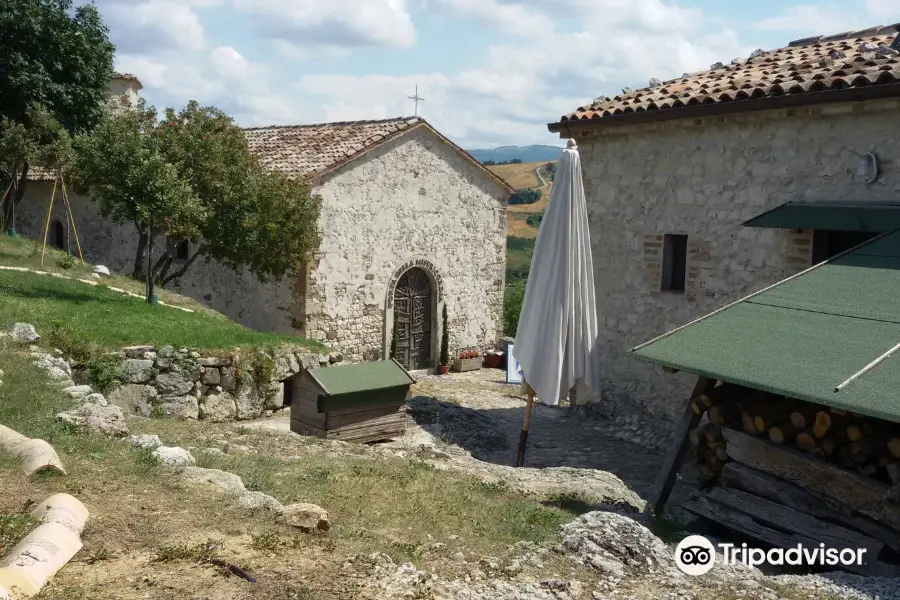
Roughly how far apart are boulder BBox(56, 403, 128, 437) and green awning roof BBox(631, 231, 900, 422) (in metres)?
4.38

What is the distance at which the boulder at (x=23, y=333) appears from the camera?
30.2ft

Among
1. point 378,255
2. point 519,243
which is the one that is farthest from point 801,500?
point 519,243

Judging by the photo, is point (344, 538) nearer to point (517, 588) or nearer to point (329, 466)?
point (517, 588)

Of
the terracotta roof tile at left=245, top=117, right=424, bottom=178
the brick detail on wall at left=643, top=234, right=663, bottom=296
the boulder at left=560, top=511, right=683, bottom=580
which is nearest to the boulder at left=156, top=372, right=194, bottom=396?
the terracotta roof tile at left=245, top=117, right=424, bottom=178

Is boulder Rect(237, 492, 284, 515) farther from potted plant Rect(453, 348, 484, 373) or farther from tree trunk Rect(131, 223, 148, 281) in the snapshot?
potted plant Rect(453, 348, 484, 373)

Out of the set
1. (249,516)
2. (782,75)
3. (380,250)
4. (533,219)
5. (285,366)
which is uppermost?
(533,219)

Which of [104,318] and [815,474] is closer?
[815,474]

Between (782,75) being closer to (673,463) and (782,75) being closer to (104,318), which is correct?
(673,463)

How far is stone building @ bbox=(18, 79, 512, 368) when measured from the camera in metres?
16.7

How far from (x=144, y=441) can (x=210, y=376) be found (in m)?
4.69

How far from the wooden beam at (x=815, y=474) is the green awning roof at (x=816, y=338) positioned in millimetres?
755

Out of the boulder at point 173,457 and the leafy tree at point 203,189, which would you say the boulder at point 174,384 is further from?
the boulder at point 173,457

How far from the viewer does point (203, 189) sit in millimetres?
13508

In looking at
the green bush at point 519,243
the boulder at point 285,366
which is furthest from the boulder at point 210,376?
the green bush at point 519,243
